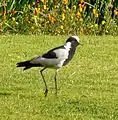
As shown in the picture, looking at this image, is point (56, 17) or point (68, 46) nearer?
point (68, 46)

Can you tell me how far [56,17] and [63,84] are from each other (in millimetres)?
4158

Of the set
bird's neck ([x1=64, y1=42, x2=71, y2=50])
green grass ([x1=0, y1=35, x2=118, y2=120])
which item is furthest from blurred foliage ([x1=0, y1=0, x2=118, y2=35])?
bird's neck ([x1=64, y1=42, x2=71, y2=50])

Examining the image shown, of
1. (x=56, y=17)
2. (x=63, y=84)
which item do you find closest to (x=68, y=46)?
(x=63, y=84)

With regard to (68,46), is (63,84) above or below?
below

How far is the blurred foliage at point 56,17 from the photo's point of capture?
41.6 feet

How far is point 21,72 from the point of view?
9.44 m

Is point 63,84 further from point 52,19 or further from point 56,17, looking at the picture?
point 56,17

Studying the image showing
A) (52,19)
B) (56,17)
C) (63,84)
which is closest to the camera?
(63,84)

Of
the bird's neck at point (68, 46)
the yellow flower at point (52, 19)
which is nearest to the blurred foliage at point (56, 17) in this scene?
A: the yellow flower at point (52, 19)

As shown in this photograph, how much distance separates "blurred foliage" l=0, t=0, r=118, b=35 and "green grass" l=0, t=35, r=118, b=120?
66 centimetres

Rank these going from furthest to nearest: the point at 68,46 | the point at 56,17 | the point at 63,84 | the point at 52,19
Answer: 1. the point at 56,17
2. the point at 52,19
3. the point at 63,84
4. the point at 68,46

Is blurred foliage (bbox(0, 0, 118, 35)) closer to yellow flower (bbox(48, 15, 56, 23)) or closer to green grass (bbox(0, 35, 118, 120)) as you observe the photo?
yellow flower (bbox(48, 15, 56, 23))

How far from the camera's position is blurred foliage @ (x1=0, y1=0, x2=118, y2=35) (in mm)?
12672

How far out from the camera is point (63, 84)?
28.7 ft
